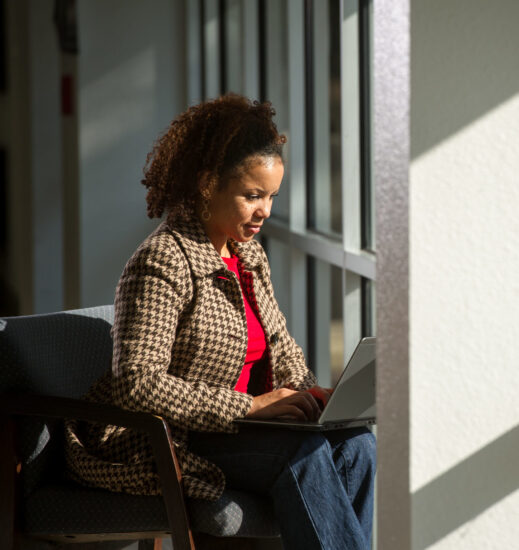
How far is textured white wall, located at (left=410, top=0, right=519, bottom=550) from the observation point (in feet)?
3.54

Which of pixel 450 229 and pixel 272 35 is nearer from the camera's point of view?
pixel 450 229

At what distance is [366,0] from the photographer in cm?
279

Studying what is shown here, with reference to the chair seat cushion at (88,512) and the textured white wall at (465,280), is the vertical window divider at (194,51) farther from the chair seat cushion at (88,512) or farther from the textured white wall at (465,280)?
the textured white wall at (465,280)

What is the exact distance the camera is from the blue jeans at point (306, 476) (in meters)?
1.68

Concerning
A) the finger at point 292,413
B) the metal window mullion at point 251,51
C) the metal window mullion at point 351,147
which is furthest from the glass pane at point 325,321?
the finger at point 292,413

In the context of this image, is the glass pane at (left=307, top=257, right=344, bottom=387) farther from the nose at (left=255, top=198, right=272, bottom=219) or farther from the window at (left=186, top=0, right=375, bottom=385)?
the nose at (left=255, top=198, right=272, bottom=219)

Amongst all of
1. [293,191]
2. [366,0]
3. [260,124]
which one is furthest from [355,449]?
[293,191]

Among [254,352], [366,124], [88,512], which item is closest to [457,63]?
[254,352]

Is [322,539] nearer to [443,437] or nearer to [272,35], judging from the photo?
[443,437]

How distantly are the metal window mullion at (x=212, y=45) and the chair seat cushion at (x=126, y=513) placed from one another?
3649 millimetres

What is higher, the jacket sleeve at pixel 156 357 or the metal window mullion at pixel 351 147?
the metal window mullion at pixel 351 147

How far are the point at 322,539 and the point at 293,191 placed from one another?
86.0 inches

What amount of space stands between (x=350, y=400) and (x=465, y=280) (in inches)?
27.2

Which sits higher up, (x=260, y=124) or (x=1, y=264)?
(x=260, y=124)
